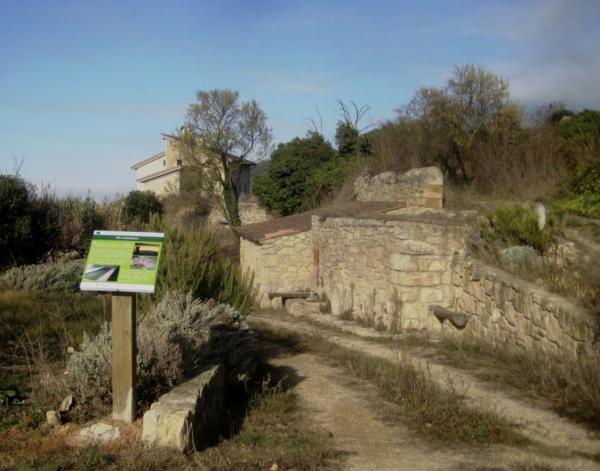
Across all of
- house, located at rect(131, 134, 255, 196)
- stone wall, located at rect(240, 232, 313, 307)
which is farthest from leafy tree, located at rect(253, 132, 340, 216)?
stone wall, located at rect(240, 232, 313, 307)

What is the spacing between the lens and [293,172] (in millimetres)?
31750

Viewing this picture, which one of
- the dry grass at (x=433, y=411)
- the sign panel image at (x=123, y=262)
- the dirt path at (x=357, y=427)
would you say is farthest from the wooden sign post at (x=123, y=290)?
the dry grass at (x=433, y=411)

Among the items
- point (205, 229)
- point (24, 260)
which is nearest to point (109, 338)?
point (205, 229)

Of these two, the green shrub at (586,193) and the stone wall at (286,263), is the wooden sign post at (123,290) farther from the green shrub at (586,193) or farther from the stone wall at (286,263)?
the stone wall at (286,263)

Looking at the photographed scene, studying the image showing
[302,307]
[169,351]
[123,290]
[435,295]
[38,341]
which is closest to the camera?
[123,290]

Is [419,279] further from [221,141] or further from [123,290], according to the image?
[221,141]

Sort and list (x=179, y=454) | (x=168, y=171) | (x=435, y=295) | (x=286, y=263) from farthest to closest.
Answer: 1. (x=168, y=171)
2. (x=286, y=263)
3. (x=435, y=295)
4. (x=179, y=454)

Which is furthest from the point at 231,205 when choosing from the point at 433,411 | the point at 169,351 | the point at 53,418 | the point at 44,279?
the point at 53,418

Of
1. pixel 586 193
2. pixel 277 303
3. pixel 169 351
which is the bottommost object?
pixel 277 303

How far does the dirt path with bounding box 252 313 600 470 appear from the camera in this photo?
4.61m

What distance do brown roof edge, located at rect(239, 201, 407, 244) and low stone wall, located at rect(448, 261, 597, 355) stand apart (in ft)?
15.0

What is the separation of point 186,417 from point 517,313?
5.36 meters

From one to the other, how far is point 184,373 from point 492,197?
1122 cm

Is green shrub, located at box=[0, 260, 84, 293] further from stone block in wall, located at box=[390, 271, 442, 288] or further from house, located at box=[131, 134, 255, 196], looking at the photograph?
house, located at box=[131, 134, 255, 196]
